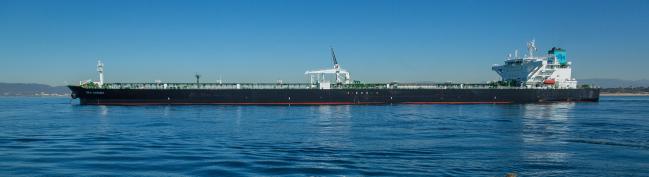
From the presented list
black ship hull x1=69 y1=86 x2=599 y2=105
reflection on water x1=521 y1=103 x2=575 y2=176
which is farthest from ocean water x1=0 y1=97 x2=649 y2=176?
black ship hull x1=69 y1=86 x2=599 y2=105

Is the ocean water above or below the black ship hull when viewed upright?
below

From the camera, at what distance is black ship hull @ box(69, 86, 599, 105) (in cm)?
6397

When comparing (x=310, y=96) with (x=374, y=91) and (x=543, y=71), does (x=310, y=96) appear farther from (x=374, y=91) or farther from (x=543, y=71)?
(x=543, y=71)

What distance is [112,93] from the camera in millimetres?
63281

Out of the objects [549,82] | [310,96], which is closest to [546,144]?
[310,96]

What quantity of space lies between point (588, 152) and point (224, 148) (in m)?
15.1

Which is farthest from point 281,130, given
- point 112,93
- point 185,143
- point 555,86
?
point 555,86

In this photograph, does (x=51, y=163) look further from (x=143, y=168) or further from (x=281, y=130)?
(x=281, y=130)

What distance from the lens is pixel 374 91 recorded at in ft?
230

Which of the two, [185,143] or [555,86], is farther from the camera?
[555,86]

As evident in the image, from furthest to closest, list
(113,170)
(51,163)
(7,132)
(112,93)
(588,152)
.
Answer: (112,93)
(7,132)
(588,152)
(51,163)
(113,170)

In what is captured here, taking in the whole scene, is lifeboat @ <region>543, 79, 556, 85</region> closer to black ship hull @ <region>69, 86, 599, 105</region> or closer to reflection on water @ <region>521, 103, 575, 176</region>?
black ship hull @ <region>69, 86, 599, 105</region>

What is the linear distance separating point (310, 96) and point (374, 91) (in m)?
9.38

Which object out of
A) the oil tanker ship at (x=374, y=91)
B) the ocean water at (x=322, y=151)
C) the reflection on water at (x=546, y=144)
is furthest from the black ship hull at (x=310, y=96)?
the reflection on water at (x=546, y=144)
